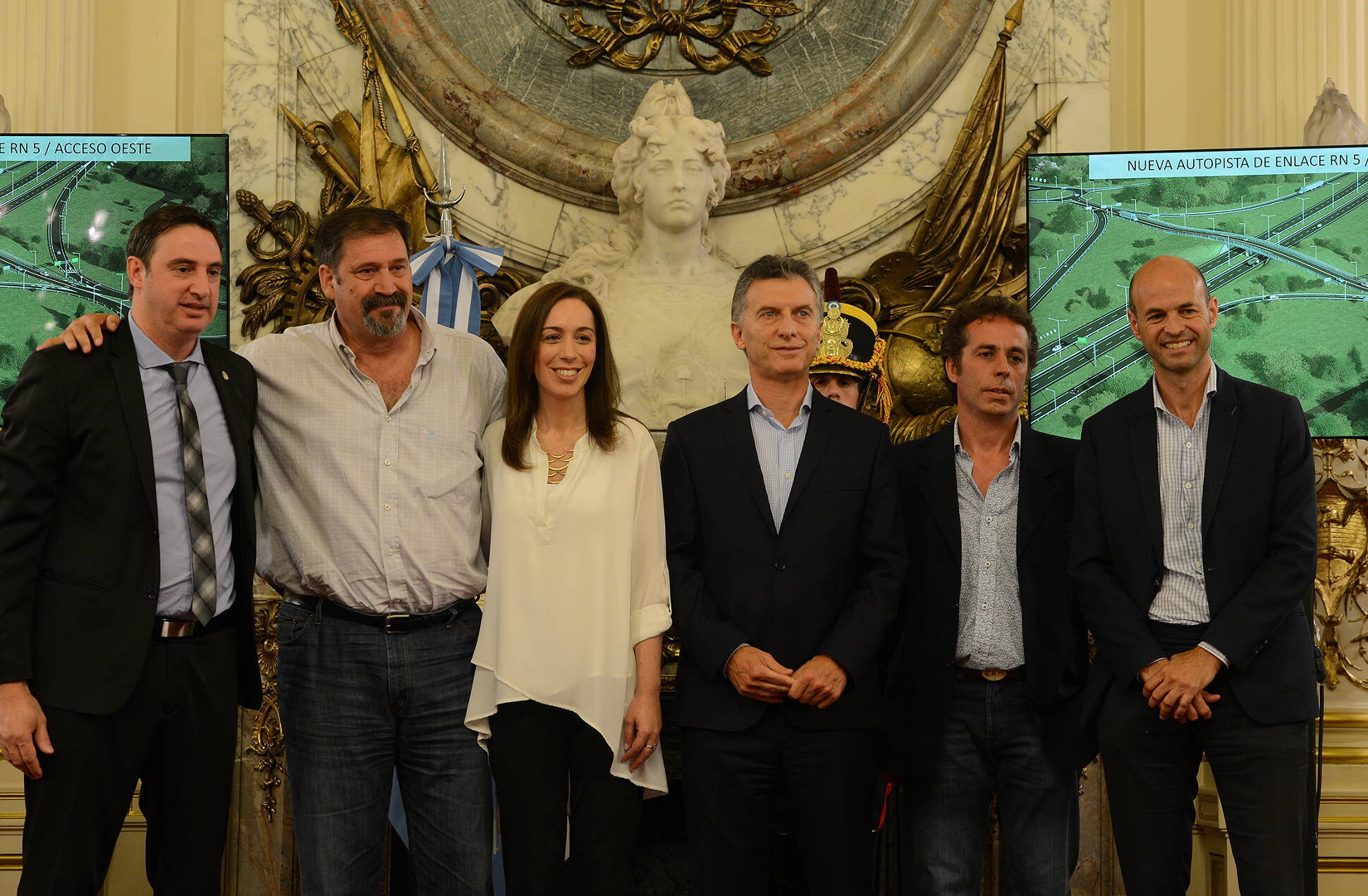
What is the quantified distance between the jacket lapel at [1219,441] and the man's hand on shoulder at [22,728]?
2404 mm

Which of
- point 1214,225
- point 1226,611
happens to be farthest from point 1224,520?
point 1214,225

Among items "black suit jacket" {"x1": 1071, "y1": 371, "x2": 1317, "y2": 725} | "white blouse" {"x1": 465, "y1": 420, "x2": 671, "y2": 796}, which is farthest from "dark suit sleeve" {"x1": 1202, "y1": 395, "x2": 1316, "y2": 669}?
"white blouse" {"x1": 465, "y1": 420, "x2": 671, "y2": 796}

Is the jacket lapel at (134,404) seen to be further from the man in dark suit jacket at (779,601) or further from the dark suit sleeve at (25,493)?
the man in dark suit jacket at (779,601)

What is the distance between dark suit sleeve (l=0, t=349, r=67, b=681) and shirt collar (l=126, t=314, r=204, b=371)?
0.62 ft

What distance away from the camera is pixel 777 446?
10.2 ft

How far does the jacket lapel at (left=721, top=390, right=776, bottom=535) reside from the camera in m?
3.01

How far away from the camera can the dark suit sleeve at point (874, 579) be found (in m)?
2.90

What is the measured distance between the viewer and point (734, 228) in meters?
5.34

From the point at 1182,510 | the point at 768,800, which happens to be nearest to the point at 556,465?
the point at 768,800

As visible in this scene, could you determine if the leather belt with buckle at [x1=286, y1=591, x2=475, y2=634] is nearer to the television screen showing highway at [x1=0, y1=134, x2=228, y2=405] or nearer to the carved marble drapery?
the television screen showing highway at [x1=0, y1=134, x2=228, y2=405]

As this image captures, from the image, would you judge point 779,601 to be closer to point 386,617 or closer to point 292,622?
point 386,617

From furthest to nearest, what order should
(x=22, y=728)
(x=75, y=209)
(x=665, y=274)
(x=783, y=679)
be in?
(x=665, y=274) → (x=75, y=209) → (x=783, y=679) → (x=22, y=728)

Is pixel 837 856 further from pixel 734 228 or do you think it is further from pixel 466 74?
pixel 466 74

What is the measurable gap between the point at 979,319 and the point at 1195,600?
0.81 m
